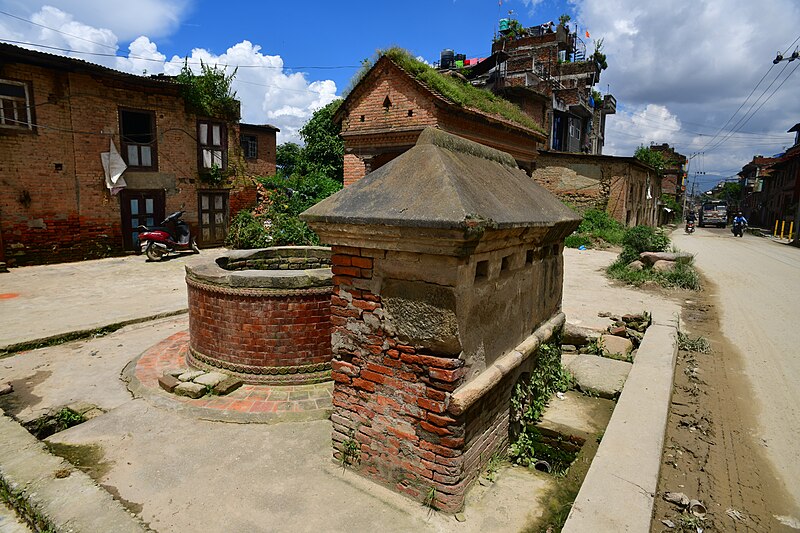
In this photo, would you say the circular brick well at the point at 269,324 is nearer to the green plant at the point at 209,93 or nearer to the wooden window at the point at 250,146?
the green plant at the point at 209,93

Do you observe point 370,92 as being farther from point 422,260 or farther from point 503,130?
point 422,260

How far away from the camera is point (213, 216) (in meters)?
17.7

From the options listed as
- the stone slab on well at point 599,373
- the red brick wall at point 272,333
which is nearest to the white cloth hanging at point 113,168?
the red brick wall at point 272,333

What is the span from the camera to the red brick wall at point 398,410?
3.07 metres

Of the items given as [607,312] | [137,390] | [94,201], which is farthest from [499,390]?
[94,201]

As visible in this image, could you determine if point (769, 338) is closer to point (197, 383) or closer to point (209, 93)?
point (197, 383)

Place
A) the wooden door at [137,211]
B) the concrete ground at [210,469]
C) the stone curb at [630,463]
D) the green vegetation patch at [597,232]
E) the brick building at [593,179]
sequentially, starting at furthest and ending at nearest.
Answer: the brick building at [593,179] → the green vegetation patch at [597,232] → the wooden door at [137,211] → the concrete ground at [210,469] → the stone curb at [630,463]

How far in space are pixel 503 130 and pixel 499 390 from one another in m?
15.4

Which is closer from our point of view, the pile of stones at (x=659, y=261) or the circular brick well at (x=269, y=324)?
the circular brick well at (x=269, y=324)

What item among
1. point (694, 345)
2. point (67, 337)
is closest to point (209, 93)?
point (67, 337)

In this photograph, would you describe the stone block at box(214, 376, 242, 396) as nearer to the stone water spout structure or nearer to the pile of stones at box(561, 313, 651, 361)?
the stone water spout structure

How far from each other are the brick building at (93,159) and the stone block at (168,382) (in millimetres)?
11211

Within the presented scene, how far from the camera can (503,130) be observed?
57.3 ft

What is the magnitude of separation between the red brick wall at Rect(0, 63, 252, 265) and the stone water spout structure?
1400 centimetres
